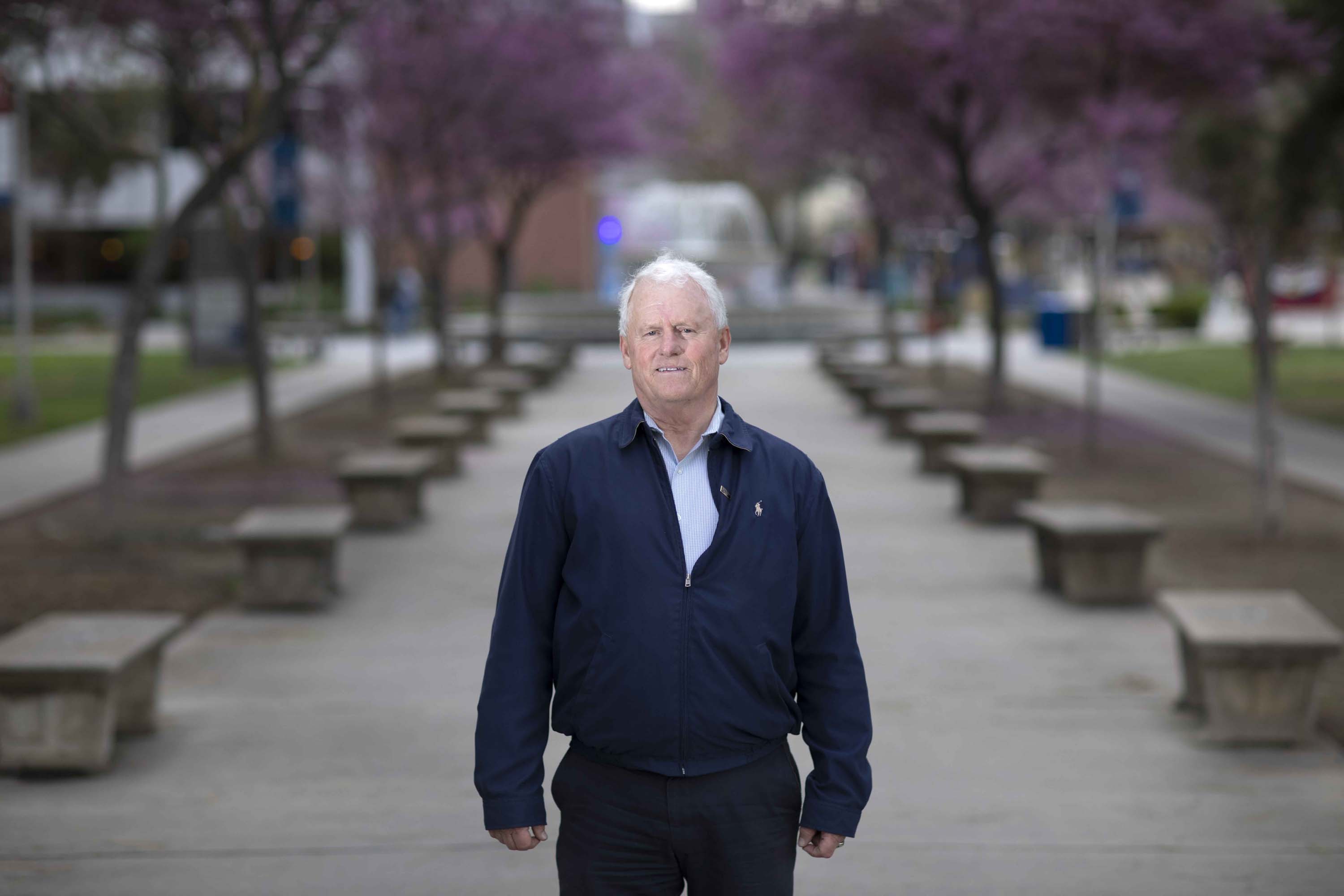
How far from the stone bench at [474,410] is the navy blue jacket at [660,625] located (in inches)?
611

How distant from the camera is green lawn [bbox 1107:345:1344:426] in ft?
79.0

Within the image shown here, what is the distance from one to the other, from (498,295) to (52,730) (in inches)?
1022

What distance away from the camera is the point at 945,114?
22328 millimetres

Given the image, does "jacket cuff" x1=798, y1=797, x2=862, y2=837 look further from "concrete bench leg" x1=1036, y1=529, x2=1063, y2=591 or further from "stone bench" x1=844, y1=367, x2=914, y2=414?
"stone bench" x1=844, y1=367, x2=914, y2=414

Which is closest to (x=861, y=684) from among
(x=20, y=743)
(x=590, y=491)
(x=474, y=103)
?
(x=590, y=491)

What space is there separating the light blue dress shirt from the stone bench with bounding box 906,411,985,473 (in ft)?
42.3

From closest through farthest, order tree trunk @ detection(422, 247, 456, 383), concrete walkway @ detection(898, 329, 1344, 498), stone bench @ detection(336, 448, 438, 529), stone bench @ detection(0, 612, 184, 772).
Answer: stone bench @ detection(0, 612, 184, 772) → stone bench @ detection(336, 448, 438, 529) → concrete walkway @ detection(898, 329, 1344, 498) → tree trunk @ detection(422, 247, 456, 383)

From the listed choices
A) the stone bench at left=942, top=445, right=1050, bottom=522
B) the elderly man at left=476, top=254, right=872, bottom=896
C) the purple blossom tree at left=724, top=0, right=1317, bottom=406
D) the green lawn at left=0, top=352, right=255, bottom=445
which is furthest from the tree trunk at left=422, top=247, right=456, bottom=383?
the elderly man at left=476, top=254, right=872, bottom=896

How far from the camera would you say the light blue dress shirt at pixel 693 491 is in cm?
349

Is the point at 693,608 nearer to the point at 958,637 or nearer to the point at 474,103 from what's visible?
the point at 958,637

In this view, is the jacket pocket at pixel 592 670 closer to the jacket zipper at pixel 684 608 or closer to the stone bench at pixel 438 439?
the jacket zipper at pixel 684 608

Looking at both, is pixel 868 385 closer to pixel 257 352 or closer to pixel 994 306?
pixel 994 306

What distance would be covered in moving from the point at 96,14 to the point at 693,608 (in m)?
11.9

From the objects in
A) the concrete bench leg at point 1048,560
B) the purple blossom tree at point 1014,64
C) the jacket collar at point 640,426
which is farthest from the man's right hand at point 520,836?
the purple blossom tree at point 1014,64
